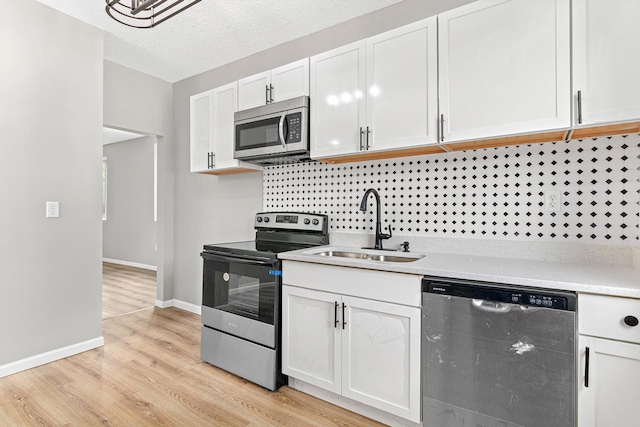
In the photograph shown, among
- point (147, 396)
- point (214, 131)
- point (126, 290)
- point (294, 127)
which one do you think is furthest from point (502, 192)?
point (126, 290)

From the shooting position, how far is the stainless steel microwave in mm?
2373

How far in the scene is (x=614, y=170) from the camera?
171 cm

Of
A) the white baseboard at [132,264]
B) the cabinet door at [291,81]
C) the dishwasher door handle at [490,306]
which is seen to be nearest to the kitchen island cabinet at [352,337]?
the dishwasher door handle at [490,306]

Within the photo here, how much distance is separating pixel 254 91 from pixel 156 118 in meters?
1.84

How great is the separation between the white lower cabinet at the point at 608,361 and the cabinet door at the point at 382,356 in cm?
66

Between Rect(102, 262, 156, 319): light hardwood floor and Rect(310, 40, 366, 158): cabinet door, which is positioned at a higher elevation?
Rect(310, 40, 366, 158): cabinet door

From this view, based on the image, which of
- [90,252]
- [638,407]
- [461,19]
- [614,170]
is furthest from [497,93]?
[90,252]

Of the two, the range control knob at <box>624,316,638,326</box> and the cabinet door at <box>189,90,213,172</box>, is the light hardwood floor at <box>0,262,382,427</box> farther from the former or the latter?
the cabinet door at <box>189,90,213,172</box>

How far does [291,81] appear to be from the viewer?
2.47 meters

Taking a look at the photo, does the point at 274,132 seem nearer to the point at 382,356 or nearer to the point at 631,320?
the point at 382,356

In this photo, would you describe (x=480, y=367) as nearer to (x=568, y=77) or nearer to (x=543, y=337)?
Answer: (x=543, y=337)

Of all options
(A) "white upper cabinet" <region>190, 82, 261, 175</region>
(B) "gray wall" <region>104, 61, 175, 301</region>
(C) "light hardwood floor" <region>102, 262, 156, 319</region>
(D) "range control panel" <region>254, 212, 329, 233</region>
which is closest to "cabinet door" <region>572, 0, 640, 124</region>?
(D) "range control panel" <region>254, 212, 329, 233</region>

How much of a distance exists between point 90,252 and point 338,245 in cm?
220

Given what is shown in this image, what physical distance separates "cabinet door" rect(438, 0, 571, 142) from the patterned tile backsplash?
38 cm
